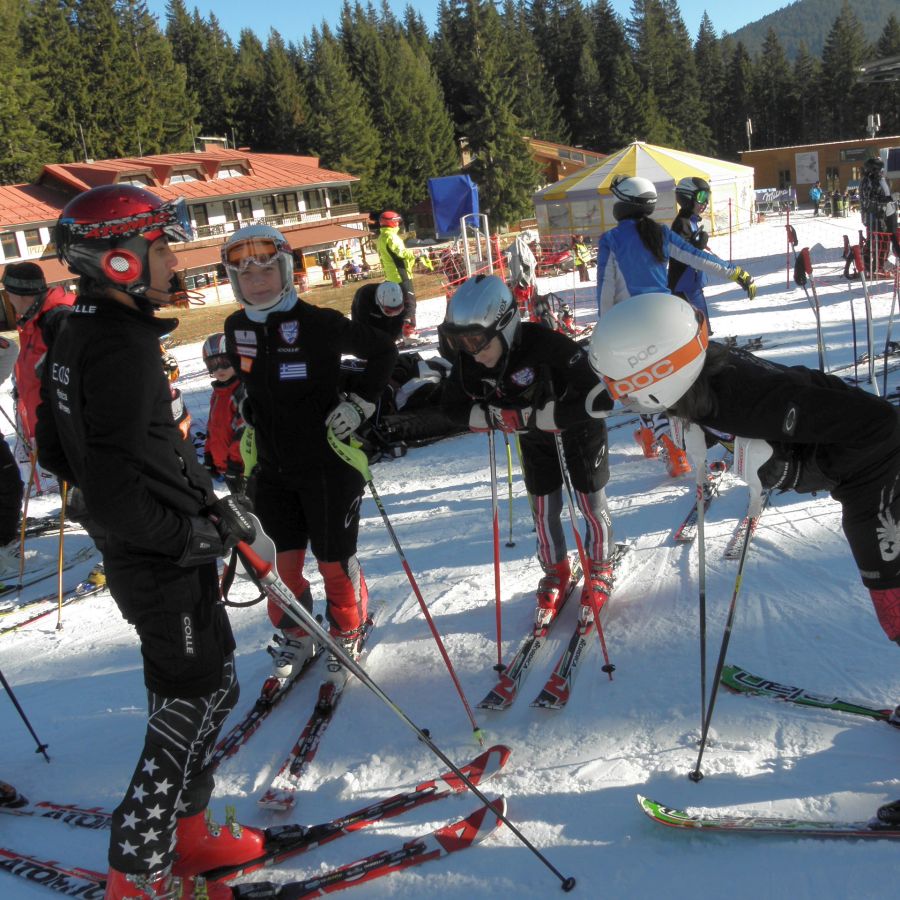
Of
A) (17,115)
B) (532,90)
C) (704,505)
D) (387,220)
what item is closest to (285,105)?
(17,115)

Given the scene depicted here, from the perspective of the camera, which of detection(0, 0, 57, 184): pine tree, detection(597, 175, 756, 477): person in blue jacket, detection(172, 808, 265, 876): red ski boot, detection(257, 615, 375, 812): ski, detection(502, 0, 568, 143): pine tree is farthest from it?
detection(502, 0, 568, 143): pine tree

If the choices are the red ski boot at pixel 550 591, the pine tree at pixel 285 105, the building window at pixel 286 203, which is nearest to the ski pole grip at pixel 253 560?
the red ski boot at pixel 550 591

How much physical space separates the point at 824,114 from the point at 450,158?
45398mm

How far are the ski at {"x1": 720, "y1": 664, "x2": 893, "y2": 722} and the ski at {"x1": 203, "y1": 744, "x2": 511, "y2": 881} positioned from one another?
3.40 ft

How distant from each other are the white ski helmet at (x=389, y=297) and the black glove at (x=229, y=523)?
5.06m

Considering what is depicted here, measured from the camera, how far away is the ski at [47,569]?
5.96m

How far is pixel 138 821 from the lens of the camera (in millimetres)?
2322

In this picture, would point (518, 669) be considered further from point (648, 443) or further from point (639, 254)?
point (648, 443)

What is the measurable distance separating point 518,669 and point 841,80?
9483 centimetres

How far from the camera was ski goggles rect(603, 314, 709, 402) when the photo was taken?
240 cm

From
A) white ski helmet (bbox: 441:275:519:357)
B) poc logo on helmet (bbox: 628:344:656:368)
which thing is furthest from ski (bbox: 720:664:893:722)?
white ski helmet (bbox: 441:275:519:357)

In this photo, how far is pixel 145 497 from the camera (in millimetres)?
2172

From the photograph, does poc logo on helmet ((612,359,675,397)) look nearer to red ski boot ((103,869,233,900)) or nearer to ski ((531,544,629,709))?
ski ((531,544,629,709))

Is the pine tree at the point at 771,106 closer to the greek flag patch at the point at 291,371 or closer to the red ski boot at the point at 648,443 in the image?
the red ski boot at the point at 648,443
